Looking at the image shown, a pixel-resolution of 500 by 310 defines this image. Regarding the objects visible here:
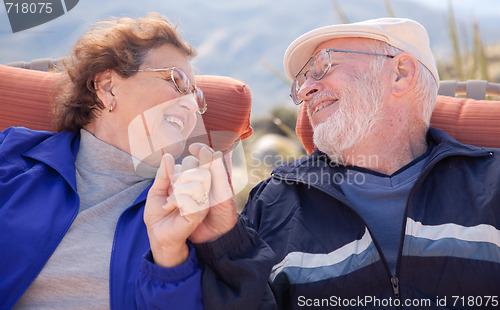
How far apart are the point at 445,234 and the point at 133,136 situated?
132 centimetres

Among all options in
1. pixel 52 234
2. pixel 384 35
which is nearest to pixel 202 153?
pixel 52 234

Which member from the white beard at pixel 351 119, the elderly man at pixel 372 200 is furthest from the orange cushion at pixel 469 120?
the white beard at pixel 351 119

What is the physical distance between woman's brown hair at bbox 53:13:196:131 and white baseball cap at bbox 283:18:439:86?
0.61m

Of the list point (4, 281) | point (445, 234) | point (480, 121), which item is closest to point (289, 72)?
point (480, 121)

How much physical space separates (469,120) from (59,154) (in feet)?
6.31

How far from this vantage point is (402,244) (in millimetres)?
1676

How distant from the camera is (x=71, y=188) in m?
1.78

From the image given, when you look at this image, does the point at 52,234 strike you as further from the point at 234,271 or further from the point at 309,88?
the point at 309,88

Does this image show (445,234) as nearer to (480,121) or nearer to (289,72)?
(480,121)

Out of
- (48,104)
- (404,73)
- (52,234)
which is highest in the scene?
(404,73)

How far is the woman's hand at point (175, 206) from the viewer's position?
123 centimetres

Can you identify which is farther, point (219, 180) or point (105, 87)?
point (105, 87)

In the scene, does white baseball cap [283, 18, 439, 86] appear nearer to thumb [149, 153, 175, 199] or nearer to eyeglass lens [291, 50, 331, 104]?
eyeglass lens [291, 50, 331, 104]

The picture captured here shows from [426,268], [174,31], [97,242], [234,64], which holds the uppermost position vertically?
[174,31]
